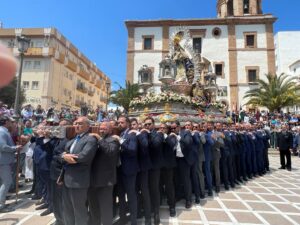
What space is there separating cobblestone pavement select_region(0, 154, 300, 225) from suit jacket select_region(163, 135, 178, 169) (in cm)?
102

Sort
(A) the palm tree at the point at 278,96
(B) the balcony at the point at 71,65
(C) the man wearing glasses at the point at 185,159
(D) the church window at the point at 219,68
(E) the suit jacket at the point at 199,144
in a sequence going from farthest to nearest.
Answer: (B) the balcony at the point at 71,65 < (D) the church window at the point at 219,68 < (A) the palm tree at the point at 278,96 < (E) the suit jacket at the point at 199,144 < (C) the man wearing glasses at the point at 185,159

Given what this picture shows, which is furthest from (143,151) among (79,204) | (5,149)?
(5,149)

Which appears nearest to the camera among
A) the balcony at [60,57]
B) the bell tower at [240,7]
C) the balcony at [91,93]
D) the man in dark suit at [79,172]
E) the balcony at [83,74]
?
the man in dark suit at [79,172]

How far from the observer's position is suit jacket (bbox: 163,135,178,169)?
487cm

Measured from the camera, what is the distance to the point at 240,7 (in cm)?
3694

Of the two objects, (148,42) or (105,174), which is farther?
(148,42)

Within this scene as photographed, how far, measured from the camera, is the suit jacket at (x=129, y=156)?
13.3ft

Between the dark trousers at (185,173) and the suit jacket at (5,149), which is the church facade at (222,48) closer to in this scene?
the dark trousers at (185,173)

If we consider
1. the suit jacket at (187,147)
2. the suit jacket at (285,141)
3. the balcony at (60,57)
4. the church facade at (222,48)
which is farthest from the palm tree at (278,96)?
the balcony at (60,57)

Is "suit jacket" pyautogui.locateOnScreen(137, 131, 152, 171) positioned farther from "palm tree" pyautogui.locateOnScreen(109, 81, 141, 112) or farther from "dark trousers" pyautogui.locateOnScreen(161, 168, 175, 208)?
"palm tree" pyautogui.locateOnScreen(109, 81, 141, 112)

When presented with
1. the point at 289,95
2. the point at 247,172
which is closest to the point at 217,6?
the point at 289,95

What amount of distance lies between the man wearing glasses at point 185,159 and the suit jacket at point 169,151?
340mm

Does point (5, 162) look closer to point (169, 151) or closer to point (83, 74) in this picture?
point (169, 151)

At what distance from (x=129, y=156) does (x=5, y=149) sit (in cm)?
284
